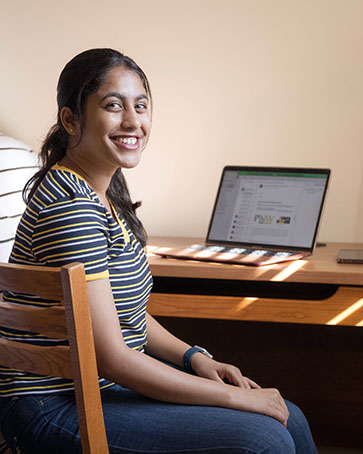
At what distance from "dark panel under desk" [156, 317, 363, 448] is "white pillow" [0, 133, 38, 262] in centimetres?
59

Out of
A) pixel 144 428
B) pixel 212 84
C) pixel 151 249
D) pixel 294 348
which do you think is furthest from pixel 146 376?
pixel 212 84

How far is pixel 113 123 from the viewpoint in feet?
4.36

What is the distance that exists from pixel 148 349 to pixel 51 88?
1088 mm

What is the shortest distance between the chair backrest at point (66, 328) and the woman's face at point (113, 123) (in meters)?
0.37

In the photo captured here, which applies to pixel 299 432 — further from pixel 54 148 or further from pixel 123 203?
pixel 54 148

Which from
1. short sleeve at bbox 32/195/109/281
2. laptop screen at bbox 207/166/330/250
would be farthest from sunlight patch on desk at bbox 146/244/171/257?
short sleeve at bbox 32/195/109/281

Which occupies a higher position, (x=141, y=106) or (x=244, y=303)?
(x=141, y=106)

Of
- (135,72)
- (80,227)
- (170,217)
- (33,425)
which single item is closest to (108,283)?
(80,227)

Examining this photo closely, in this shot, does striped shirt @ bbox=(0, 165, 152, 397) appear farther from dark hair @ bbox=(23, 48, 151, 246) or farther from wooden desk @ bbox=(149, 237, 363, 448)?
wooden desk @ bbox=(149, 237, 363, 448)

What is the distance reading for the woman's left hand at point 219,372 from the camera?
4.45ft

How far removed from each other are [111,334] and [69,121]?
0.47 meters

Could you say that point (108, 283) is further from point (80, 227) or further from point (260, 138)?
point (260, 138)

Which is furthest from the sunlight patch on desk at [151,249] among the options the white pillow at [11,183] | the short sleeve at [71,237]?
the short sleeve at [71,237]

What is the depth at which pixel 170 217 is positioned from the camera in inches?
86.7
